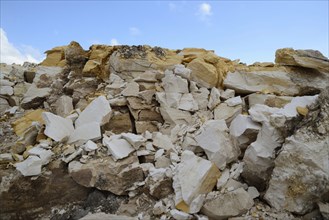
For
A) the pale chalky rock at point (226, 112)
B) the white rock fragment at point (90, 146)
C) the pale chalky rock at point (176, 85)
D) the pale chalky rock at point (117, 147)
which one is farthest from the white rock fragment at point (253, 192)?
the white rock fragment at point (90, 146)

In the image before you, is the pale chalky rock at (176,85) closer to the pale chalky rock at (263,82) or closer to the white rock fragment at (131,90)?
the white rock fragment at (131,90)

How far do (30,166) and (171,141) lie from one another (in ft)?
8.90

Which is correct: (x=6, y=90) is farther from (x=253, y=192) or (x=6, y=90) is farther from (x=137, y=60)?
(x=253, y=192)

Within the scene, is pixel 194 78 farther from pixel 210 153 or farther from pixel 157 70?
pixel 210 153

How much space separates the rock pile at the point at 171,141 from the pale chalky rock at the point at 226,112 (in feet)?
0.08

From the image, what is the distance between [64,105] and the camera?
21.5 feet

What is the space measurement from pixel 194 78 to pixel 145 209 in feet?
11.4

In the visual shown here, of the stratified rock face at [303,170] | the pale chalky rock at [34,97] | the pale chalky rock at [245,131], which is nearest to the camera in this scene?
the stratified rock face at [303,170]

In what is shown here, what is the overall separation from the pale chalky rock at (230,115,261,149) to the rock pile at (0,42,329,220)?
Result: 2 centimetres

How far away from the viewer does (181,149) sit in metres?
5.18

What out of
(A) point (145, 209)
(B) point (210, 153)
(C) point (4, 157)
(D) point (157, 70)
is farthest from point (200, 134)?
(C) point (4, 157)

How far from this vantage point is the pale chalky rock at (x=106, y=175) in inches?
187

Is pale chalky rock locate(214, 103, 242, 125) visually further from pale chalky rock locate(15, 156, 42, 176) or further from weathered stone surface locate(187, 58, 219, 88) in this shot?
pale chalky rock locate(15, 156, 42, 176)

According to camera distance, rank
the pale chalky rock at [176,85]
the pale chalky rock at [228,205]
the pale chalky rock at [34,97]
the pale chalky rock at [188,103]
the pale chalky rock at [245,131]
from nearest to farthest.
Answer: the pale chalky rock at [228,205] < the pale chalky rock at [245,131] < the pale chalky rock at [188,103] < the pale chalky rock at [176,85] < the pale chalky rock at [34,97]
